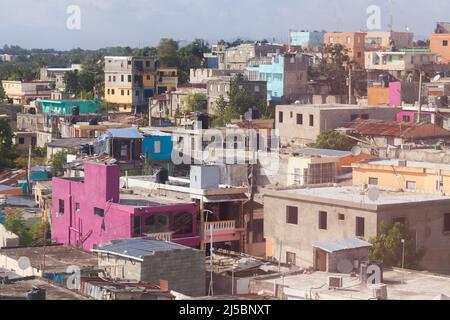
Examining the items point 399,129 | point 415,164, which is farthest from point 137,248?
point 399,129

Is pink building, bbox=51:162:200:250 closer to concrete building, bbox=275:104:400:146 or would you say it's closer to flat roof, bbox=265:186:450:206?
flat roof, bbox=265:186:450:206

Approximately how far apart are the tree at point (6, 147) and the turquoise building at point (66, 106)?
19.0 feet

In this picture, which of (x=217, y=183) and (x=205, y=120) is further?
(x=205, y=120)

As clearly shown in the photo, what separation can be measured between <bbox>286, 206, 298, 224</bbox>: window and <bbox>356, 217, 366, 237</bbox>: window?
1362mm

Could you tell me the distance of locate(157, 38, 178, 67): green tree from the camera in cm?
5188

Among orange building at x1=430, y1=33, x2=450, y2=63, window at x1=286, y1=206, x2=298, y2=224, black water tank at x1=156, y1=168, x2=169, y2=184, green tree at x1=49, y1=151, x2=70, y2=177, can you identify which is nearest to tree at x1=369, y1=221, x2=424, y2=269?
window at x1=286, y1=206, x2=298, y2=224

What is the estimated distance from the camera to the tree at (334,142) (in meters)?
24.8

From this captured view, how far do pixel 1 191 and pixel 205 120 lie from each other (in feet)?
19.1

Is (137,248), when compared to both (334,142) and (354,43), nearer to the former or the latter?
(334,142)

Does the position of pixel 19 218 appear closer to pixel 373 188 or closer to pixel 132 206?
pixel 132 206

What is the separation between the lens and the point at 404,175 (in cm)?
1762

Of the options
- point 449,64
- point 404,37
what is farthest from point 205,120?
point 404,37

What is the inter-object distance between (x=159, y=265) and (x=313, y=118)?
14.9 meters
